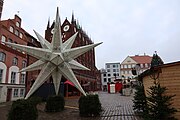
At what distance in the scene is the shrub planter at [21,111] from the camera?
24.0 ft

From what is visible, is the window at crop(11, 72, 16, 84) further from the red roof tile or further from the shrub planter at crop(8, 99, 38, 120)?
the red roof tile

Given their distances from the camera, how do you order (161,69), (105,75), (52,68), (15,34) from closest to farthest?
(161,69), (52,68), (15,34), (105,75)

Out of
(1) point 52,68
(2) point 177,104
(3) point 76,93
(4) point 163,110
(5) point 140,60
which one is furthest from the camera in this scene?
(5) point 140,60

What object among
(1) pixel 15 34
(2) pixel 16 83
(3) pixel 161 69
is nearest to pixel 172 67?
(3) pixel 161 69

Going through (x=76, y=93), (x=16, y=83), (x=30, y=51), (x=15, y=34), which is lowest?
(x=76, y=93)

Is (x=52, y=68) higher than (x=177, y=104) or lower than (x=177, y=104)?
higher

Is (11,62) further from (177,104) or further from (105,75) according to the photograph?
(105,75)

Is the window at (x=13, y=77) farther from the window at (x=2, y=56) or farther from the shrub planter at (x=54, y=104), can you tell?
the shrub planter at (x=54, y=104)

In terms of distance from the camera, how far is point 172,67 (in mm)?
7520

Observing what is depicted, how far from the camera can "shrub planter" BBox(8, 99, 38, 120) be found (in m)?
7.33

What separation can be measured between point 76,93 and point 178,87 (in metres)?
25.0

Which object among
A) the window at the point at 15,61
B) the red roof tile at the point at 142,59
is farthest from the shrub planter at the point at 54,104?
the red roof tile at the point at 142,59

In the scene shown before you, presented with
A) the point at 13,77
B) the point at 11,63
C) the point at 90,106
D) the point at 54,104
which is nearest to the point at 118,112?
the point at 90,106

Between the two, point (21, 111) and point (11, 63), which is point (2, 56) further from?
point (21, 111)
